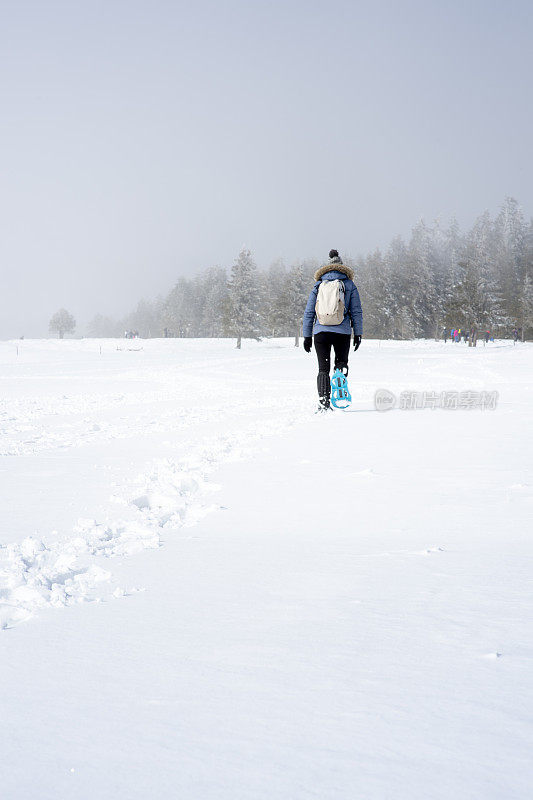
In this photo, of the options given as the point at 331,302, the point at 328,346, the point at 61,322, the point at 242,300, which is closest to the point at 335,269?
the point at 331,302

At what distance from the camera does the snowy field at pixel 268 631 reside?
3.82 ft

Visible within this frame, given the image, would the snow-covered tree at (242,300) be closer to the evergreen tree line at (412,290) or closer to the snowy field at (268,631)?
the evergreen tree line at (412,290)

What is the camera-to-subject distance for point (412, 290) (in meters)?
76.5

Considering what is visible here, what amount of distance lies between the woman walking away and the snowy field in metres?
3.70

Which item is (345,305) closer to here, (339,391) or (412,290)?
(339,391)

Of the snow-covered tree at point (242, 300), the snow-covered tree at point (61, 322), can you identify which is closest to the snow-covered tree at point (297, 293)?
the snow-covered tree at point (242, 300)

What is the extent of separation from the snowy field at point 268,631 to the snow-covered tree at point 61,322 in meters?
138

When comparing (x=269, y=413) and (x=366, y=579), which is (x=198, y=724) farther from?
(x=269, y=413)

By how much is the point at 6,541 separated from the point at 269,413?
576 centimetres

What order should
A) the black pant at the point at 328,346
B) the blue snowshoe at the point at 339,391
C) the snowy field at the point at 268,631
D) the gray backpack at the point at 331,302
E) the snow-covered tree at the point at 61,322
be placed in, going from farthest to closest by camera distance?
the snow-covered tree at the point at 61,322, the blue snowshoe at the point at 339,391, the black pant at the point at 328,346, the gray backpack at the point at 331,302, the snowy field at the point at 268,631

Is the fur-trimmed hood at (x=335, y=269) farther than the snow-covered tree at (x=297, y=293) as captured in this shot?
No

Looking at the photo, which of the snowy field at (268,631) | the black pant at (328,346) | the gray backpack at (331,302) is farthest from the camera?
the black pant at (328,346)

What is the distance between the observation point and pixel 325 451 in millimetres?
5203

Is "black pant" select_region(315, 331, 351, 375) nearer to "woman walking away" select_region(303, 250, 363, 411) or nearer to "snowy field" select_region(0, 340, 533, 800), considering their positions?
"woman walking away" select_region(303, 250, 363, 411)
